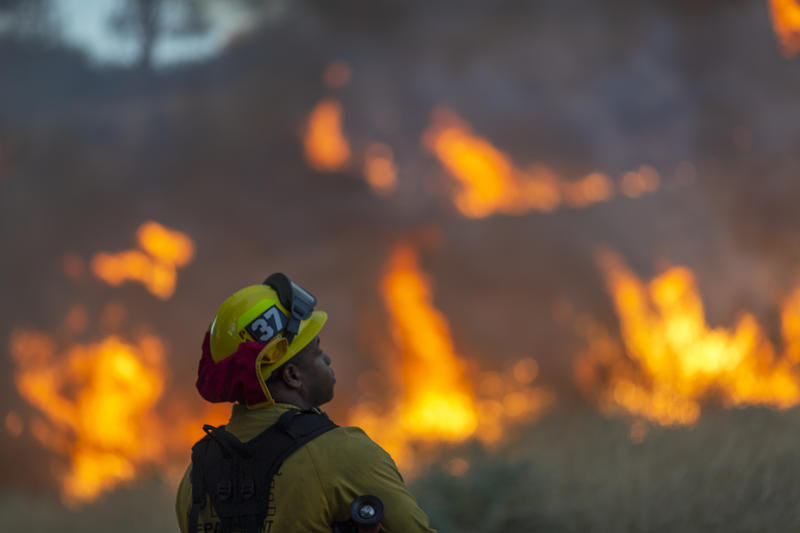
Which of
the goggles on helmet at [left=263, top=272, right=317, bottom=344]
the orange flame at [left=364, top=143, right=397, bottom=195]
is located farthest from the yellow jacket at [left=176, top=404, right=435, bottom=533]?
the orange flame at [left=364, top=143, right=397, bottom=195]

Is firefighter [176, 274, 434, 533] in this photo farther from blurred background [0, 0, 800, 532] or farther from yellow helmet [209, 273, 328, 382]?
blurred background [0, 0, 800, 532]

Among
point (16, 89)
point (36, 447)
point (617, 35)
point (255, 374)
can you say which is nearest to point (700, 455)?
point (255, 374)

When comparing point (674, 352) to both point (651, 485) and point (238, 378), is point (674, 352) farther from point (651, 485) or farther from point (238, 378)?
point (238, 378)

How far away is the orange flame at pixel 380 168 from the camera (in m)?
14.9

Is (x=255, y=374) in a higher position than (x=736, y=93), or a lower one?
lower

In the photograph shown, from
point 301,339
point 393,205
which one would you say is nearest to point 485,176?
point 393,205

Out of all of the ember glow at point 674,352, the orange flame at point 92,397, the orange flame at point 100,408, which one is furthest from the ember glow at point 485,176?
the orange flame at point 92,397

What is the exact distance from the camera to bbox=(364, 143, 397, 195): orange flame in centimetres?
1491

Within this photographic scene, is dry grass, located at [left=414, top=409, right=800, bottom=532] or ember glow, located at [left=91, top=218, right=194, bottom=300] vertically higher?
ember glow, located at [left=91, top=218, right=194, bottom=300]

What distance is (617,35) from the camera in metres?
14.3

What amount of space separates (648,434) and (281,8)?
11299mm

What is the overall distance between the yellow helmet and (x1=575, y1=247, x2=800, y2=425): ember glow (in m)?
8.07

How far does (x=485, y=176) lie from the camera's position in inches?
585

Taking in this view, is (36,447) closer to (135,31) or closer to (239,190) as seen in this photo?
(239,190)
